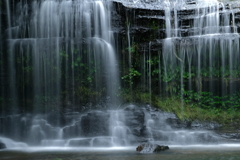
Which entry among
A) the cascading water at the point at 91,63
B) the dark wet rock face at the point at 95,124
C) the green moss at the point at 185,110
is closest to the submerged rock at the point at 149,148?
the cascading water at the point at 91,63

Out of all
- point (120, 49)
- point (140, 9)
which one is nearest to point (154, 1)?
point (140, 9)

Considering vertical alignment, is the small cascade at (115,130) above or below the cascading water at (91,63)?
below

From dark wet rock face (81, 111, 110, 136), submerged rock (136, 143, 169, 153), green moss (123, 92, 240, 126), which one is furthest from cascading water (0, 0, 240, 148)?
submerged rock (136, 143, 169, 153)

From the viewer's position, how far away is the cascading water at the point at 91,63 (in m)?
10.3

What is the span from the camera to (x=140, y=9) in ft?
36.4

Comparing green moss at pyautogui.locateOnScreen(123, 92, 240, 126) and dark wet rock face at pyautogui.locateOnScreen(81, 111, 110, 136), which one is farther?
green moss at pyautogui.locateOnScreen(123, 92, 240, 126)

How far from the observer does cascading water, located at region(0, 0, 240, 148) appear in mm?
10281

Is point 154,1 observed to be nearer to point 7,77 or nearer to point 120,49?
point 120,49

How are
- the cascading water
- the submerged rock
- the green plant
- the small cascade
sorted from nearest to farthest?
1. the submerged rock
2. the small cascade
3. the cascading water
4. the green plant

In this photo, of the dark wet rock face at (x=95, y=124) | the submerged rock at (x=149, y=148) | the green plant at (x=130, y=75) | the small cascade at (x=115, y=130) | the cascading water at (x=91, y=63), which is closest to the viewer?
the submerged rock at (x=149, y=148)

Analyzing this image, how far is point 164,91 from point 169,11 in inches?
136

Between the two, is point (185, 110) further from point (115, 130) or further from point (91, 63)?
point (91, 63)

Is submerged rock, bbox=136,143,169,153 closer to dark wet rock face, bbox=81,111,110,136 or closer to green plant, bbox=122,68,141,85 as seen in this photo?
dark wet rock face, bbox=81,111,110,136

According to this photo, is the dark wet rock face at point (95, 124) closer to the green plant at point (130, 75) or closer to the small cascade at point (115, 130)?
the small cascade at point (115, 130)
